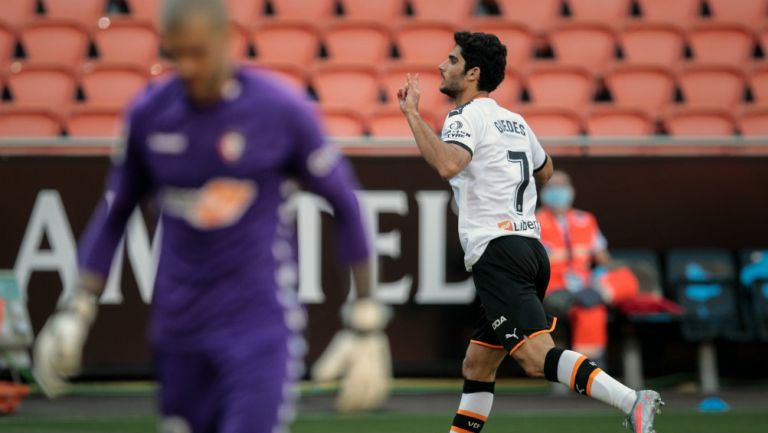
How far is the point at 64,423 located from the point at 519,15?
771 centimetres

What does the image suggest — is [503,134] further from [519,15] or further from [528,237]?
[519,15]

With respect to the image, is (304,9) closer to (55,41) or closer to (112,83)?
(112,83)

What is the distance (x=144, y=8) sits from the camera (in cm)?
1505

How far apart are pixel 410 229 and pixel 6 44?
5382mm

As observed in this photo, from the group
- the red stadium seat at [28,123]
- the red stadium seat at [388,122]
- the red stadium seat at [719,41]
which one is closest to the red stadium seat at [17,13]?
the red stadium seat at [28,123]

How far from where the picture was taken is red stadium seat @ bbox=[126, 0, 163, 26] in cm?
1486

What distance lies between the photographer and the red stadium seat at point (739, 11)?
607 inches

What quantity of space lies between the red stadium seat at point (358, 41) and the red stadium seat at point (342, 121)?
1.68 metres

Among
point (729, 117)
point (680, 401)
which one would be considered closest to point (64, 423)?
point (680, 401)

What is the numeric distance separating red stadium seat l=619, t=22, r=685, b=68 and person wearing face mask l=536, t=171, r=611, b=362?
3.69m

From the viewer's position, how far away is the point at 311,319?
37.7ft

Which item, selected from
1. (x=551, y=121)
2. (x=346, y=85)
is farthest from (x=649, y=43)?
(x=346, y=85)

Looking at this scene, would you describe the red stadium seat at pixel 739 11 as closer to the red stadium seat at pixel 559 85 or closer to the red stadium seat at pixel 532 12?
the red stadium seat at pixel 532 12

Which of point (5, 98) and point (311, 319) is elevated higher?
point (5, 98)
